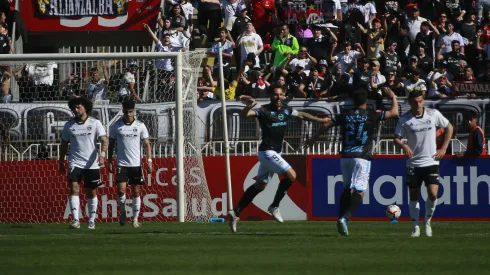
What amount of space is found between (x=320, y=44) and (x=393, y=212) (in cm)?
805

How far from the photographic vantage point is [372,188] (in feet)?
70.8

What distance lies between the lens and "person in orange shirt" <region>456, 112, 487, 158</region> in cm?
2095

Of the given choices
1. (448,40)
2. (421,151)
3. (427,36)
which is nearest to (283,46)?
(427,36)

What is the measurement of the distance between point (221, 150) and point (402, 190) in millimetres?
3901

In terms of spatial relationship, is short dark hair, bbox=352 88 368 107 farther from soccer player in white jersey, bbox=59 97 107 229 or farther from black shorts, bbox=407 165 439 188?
soccer player in white jersey, bbox=59 97 107 229

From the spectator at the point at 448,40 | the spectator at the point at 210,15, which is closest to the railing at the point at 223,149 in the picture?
the spectator at the point at 448,40

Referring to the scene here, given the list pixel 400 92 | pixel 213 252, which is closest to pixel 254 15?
pixel 400 92

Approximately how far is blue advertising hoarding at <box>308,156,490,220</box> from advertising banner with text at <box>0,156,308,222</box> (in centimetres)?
35

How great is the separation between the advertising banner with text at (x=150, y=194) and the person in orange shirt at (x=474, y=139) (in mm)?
3415

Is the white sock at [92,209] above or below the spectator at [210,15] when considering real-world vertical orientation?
below

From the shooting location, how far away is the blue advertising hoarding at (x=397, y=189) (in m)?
21.2

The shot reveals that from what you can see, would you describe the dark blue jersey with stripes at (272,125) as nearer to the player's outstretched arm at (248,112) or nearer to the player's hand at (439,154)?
the player's outstretched arm at (248,112)

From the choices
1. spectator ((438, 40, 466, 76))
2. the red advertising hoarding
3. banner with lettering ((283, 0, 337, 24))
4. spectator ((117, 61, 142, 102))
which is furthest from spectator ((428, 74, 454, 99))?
the red advertising hoarding

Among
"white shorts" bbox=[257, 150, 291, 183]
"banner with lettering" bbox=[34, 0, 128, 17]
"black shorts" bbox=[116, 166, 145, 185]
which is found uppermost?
"banner with lettering" bbox=[34, 0, 128, 17]
